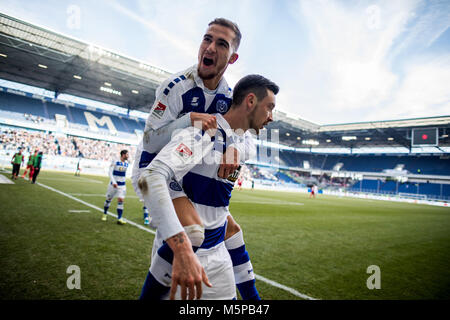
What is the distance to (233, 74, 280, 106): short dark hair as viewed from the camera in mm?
1809

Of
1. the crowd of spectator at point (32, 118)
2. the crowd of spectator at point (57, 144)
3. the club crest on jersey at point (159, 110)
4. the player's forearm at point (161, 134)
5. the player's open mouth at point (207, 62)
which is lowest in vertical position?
the player's forearm at point (161, 134)

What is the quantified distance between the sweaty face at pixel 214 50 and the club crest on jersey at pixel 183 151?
0.89m

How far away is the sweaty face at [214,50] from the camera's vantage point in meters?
1.96

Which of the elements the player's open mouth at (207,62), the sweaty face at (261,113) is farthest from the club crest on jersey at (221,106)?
the sweaty face at (261,113)

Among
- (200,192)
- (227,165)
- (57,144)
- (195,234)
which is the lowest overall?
(195,234)

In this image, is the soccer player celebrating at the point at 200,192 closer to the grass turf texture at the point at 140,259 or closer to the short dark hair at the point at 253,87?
the short dark hair at the point at 253,87

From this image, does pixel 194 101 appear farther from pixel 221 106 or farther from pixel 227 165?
pixel 227 165

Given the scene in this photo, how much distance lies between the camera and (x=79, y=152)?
108 ft

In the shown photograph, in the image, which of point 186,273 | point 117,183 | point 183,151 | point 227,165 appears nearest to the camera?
point 186,273

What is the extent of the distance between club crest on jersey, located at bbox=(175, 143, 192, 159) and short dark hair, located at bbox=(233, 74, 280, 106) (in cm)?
67

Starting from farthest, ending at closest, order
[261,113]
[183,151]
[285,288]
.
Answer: [285,288] → [261,113] → [183,151]

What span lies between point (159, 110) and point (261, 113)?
775mm

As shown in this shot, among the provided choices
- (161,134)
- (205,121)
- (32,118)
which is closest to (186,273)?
(205,121)

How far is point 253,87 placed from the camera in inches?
71.6
